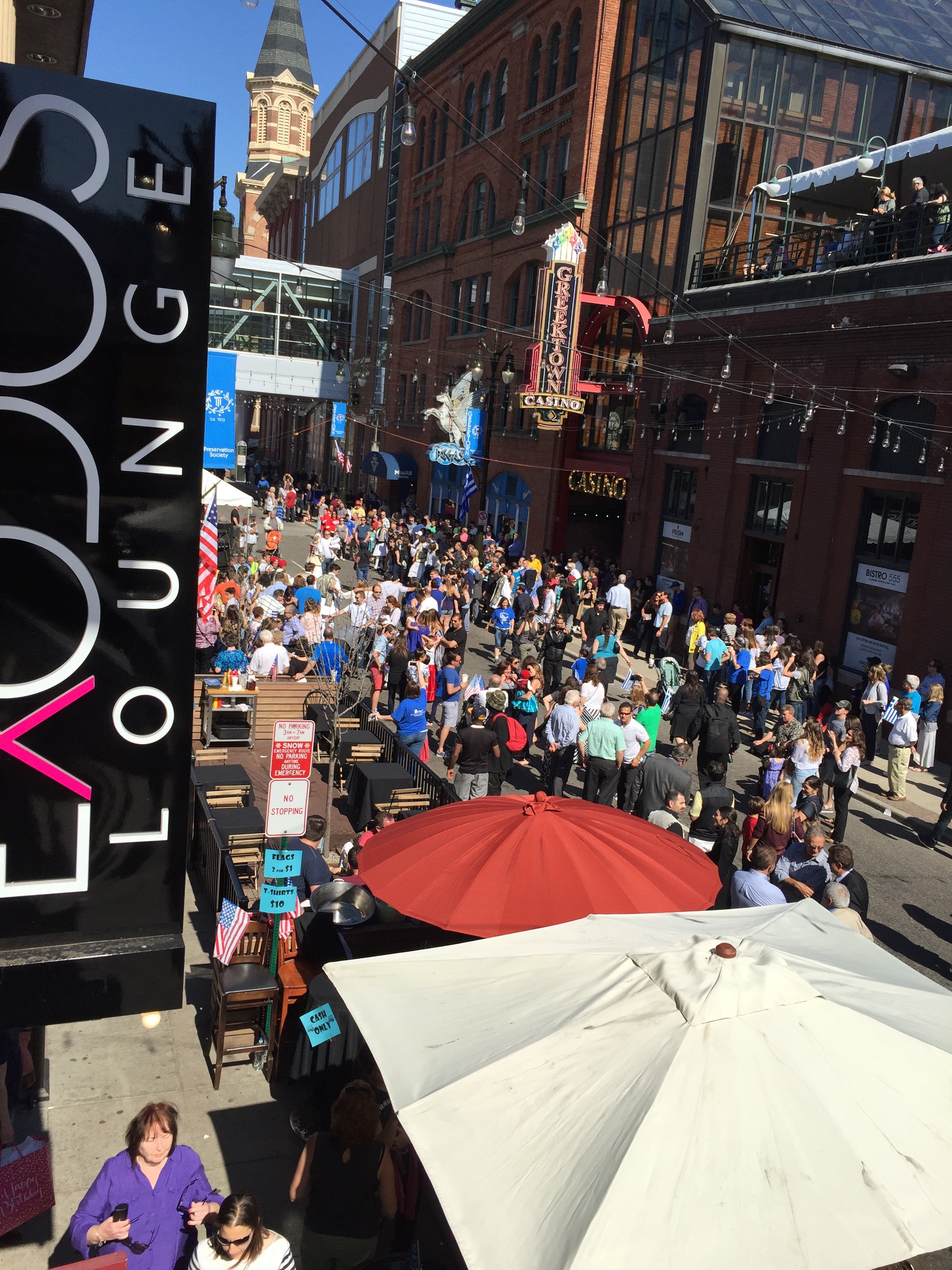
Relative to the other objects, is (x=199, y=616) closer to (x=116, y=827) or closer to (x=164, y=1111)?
(x=164, y=1111)

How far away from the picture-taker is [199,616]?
14430 mm

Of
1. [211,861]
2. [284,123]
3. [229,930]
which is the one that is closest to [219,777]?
[211,861]

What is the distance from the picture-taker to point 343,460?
48812 mm

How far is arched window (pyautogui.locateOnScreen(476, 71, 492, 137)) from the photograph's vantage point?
37094mm

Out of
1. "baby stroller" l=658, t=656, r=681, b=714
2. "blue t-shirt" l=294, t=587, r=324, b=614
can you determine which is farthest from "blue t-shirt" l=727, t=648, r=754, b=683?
"blue t-shirt" l=294, t=587, r=324, b=614

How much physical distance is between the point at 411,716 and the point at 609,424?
67.5 feet

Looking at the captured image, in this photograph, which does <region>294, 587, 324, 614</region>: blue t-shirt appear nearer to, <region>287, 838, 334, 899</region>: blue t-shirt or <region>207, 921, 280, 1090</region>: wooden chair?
<region>287, 838, 334, 899</region>: blue t-shirt

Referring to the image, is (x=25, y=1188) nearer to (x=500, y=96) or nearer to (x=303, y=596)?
(x=303, y=596)

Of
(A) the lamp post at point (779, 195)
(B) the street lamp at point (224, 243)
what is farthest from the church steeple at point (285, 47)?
(B) the street lamp at point (224, 243)

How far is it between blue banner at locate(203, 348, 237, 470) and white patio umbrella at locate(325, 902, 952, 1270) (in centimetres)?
1437

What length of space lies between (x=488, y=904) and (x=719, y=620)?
58.4ft

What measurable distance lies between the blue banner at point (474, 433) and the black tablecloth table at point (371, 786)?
25.6m

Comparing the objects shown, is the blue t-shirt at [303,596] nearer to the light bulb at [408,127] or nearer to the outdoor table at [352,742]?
the outdoor table at [352,742]

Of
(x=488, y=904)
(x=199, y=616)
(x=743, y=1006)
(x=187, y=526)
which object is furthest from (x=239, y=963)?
(x=199, y=616)
